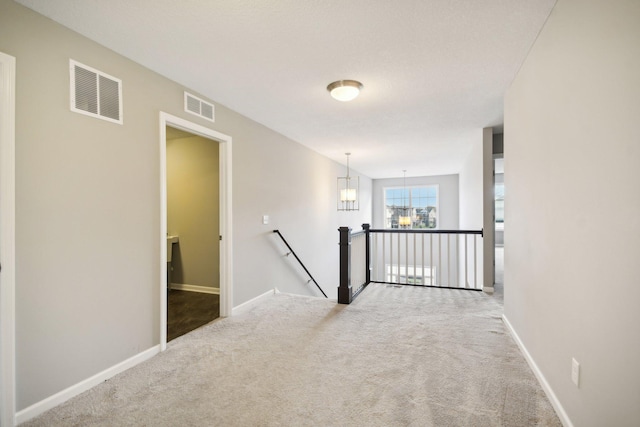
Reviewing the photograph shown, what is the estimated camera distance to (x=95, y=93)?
2246mm

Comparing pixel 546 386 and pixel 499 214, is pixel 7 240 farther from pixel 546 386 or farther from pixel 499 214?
pixel 499 214

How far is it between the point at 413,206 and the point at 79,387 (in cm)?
984

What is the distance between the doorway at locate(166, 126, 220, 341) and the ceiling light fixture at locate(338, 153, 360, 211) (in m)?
2.73

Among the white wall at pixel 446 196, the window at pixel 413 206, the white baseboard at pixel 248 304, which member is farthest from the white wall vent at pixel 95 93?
the window at pixel 413 206

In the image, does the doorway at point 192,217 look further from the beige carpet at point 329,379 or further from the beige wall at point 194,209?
the beige carpet at point 329,379

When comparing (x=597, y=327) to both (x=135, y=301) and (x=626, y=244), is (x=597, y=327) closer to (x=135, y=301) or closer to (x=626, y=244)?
(x=626, y=244)

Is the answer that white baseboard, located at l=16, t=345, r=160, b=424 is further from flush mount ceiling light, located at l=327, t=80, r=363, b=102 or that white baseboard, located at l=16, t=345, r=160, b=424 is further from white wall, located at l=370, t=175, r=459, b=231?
white wall, located at l=370, t=175, r=459, b=231

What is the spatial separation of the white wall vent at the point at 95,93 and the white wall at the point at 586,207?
3.04 metres

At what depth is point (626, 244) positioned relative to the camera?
1.20 meters

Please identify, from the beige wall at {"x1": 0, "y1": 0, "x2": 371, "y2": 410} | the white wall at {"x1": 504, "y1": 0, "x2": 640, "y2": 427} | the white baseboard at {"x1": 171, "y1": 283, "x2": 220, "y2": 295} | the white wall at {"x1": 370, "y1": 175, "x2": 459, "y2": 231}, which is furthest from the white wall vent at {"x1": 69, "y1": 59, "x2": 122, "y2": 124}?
the white wall at {"x1": 370, "y1": 175, "x2": 459, "y2": 231}

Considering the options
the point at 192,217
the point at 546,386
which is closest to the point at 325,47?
the point at 546,386

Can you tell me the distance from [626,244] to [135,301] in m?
3.13

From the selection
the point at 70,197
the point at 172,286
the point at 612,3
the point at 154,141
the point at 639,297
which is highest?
the point at 612,3

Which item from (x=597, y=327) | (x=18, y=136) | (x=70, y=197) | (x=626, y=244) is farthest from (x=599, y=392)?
(x=18, y=136)
